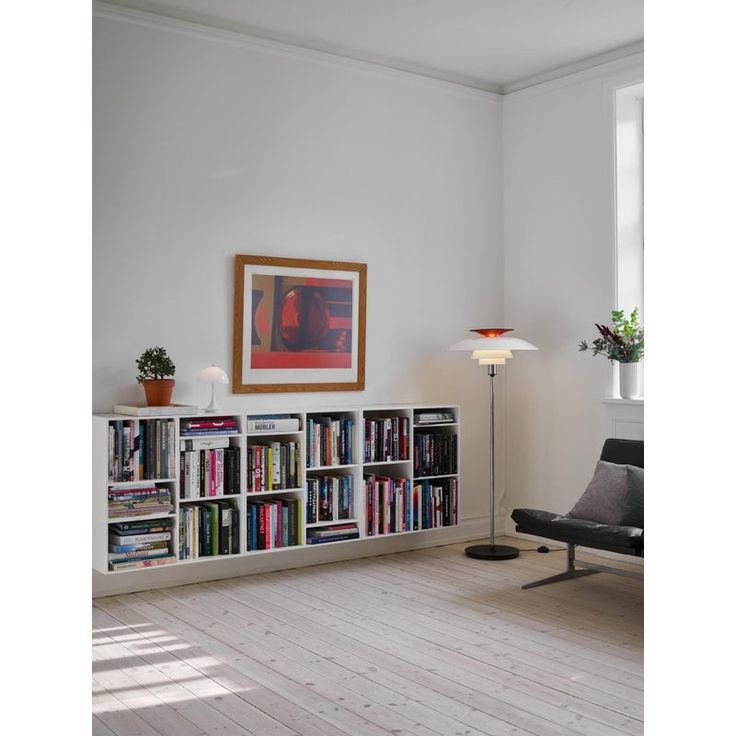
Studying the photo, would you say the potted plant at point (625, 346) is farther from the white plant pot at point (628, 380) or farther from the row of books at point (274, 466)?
the row of books at point (274, 466)

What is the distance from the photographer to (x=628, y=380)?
17.2 feet

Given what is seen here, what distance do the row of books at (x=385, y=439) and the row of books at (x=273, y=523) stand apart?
585mm

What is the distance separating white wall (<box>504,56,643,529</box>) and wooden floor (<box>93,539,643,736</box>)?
38.5 inches

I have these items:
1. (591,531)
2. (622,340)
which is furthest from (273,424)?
(622,340)

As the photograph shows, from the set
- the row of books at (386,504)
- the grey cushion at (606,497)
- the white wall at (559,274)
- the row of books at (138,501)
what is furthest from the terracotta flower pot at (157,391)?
the white wall at (559,274)

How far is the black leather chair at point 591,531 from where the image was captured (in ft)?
13.7

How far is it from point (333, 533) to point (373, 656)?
5.06 feet

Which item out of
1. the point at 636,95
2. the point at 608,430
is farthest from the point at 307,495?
the point at 636,95

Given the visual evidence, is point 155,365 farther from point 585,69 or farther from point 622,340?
point 585,69

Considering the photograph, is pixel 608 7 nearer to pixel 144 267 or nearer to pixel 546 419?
pixel 546 419

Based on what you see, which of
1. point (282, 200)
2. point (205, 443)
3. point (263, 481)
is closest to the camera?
point (205, 443)

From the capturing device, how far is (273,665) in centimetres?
348

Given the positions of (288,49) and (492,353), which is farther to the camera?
(492,353)
